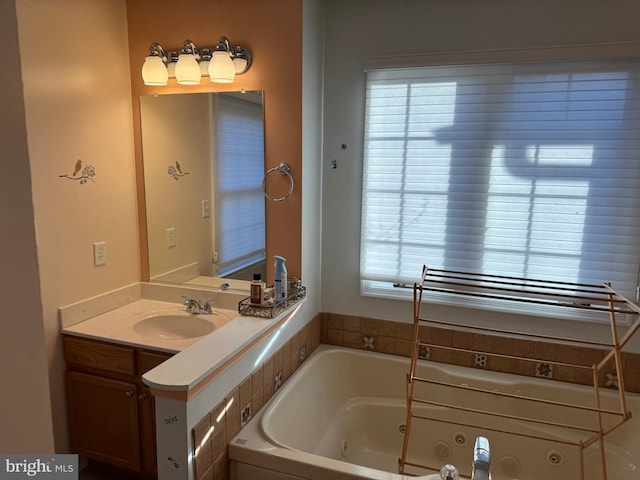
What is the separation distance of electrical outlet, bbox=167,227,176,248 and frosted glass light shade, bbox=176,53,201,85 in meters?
0.78

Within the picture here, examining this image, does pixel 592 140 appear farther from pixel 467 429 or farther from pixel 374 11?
pixel 467 429

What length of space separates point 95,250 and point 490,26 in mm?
2198

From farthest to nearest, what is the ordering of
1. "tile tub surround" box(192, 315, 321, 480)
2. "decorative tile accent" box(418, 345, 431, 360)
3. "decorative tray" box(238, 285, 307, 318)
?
"decorative tile accent" box(418, 345, 431, 360) < "decorative tray" box(238, 285, 307, 318) < "tile tub surround" box(192, 315, 321, 480)

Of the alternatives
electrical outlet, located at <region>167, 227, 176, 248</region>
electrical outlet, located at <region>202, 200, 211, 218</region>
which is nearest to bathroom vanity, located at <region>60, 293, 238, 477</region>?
electrical outlet, located at <region>167, 227, 176, 248</region>

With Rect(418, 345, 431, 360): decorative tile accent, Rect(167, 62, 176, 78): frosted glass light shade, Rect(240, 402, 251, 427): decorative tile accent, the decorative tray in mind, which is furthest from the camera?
Rect(418, 345, 431, 360): decorative tile accent

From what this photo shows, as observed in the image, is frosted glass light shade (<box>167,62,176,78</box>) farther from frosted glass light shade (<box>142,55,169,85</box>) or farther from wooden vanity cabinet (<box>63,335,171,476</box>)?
wooden vanity cabinet (<box>63,335,171,476</box>)

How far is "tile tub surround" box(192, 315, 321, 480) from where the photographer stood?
1556mm

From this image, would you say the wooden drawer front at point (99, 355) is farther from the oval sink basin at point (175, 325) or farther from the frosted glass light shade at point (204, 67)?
the frosted glass light shade at point (204, 67)

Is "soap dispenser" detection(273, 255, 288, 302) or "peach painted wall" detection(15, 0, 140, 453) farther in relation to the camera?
"soap dispenser" detection(273, 255, 288, 302)

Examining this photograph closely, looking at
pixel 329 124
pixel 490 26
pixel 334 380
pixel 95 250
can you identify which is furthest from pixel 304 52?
pixel 334 380

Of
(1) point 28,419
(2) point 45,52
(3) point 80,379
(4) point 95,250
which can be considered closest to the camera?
(1) point 28,419

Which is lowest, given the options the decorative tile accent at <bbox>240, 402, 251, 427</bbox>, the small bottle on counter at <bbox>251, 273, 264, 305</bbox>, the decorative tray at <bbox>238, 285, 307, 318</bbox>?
the decorative tile accent at <bbox>240, 402, 251, 427</bbox>

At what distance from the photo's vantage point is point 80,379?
6.75 feet

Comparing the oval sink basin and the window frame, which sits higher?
the window frame
